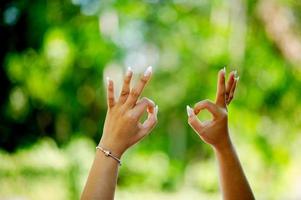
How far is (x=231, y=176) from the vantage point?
0.86 m

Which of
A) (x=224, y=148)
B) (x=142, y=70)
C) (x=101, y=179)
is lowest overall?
(x=101, y=179)

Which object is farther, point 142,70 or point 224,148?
point 142,70

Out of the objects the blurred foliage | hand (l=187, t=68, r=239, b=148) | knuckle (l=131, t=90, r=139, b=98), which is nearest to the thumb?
hand (l=187, t=68, r=239, b=148)

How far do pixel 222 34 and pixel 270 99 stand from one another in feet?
3.77

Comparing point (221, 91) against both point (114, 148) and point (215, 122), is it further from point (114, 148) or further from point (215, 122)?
point (114, 148)

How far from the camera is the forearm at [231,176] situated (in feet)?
2.81

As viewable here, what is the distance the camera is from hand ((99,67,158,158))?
0.74 m

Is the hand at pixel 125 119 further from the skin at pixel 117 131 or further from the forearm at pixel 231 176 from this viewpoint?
the forearm at pixel 231 176

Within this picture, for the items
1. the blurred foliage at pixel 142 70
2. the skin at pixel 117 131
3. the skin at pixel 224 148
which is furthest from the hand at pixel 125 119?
the blurred foliage at pixel 142 70

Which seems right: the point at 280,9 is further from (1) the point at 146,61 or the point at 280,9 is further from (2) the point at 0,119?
(2) the point at 0,119

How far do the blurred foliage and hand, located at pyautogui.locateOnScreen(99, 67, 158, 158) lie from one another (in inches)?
214

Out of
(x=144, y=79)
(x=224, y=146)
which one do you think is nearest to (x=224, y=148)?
(x=224, y=146)

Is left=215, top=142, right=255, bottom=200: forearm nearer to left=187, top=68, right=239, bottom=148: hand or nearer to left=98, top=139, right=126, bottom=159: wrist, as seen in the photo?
left=187, top=68, right=239, bottom=148: hand

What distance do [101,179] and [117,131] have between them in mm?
75
